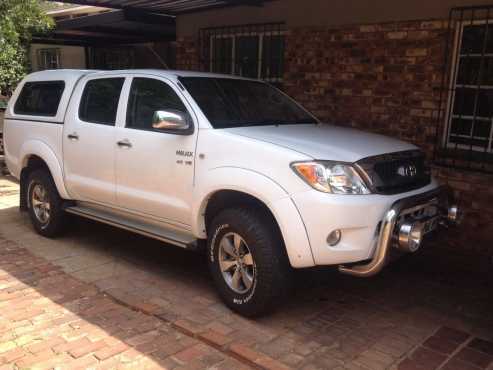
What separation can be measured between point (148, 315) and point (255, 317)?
2.81 feet

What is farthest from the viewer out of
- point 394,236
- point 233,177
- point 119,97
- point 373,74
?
point 373,74

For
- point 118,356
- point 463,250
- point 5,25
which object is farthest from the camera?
point 5,25

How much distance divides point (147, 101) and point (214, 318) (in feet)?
6.90

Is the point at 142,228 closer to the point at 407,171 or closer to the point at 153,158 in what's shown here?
the point at 153,158

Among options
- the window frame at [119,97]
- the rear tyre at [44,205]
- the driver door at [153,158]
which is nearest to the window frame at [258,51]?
the window frame at [119,97]

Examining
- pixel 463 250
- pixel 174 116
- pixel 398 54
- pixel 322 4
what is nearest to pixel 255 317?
pixel 174 116

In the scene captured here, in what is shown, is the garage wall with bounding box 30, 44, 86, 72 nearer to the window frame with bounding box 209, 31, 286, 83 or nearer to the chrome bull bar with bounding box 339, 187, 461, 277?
the window frame with bounding box 209, 31, 286, 83

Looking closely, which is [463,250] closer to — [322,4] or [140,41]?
[322,4]

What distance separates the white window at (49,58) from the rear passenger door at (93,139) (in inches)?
424

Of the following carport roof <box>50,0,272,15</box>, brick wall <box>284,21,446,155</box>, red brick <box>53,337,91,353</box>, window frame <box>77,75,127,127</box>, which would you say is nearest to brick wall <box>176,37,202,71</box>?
carport roof <box>50,0,272,15</box>

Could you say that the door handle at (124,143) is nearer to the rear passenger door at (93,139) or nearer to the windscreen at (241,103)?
the rear passenger door at (93,139)

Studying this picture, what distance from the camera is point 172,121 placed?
13.7 ft

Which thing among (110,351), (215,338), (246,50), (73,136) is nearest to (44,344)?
(110,351)

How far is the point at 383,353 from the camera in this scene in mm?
3621
